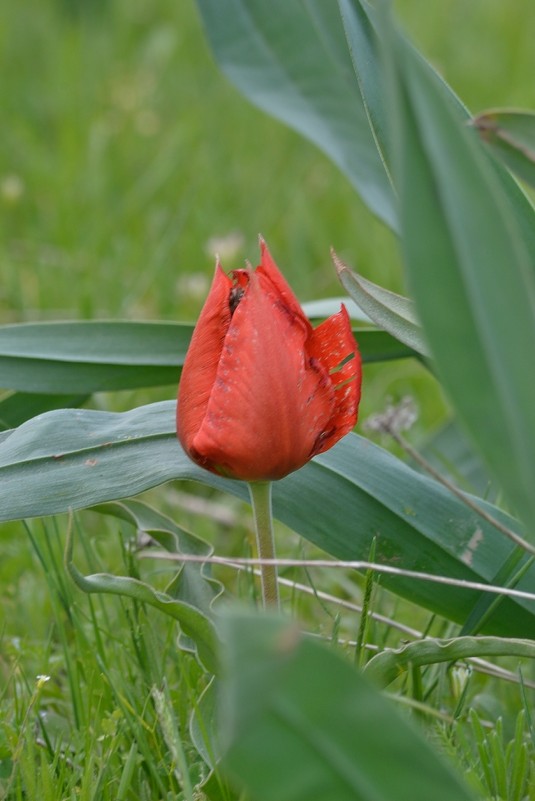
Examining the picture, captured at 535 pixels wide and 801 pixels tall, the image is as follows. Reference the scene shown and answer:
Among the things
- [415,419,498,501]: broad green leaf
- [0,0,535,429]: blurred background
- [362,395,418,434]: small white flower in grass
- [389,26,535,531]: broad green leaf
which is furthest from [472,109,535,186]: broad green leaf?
[0,0,535,429]: blurred background

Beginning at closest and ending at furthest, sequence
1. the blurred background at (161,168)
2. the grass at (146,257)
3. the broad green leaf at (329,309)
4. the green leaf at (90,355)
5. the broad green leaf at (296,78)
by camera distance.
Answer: the grass at (146,257)
the green leaf at (90,355)
the broad green leaf at (329,309)
the broad green leaf at (296,78)
the blurred background at (161,168)

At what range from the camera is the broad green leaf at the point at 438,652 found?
0.85 m

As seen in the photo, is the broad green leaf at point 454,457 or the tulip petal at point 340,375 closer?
the tulip petal at point 340,375

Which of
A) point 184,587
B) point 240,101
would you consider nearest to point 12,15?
point 240,101

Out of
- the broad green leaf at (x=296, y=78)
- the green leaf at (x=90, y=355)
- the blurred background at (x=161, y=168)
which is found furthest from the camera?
the blurred background at (x=161, y=168)

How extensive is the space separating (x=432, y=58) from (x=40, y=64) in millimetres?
1291

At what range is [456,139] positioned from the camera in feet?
1.97

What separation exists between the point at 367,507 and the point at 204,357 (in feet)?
1.05

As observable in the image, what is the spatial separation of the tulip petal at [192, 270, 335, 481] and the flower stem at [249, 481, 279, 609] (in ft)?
0.13

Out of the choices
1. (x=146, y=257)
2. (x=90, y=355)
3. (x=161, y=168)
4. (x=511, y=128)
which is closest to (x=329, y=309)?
(x=90, y=355)

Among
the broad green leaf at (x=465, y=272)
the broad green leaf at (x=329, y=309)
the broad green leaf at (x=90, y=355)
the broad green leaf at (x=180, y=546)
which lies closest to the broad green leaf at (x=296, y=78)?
the broad green leaf at (x=329, y=309)

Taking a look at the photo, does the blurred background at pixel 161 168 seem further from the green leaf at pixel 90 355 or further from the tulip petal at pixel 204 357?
the tulip petal at pixel 204 357

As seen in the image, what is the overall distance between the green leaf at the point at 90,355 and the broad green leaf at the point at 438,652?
561 millimetres

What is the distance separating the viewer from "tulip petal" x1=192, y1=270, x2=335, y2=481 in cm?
80
